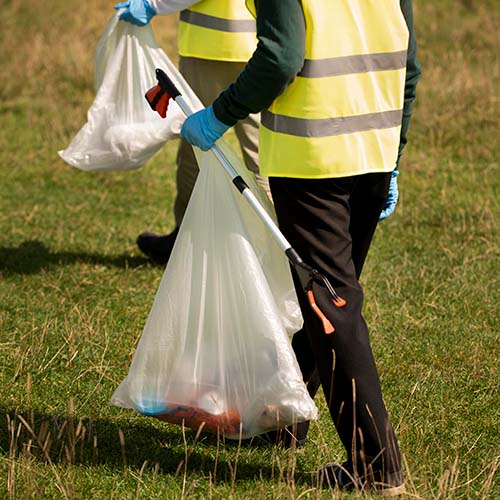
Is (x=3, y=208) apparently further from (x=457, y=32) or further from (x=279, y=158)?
(x=457, y=32)

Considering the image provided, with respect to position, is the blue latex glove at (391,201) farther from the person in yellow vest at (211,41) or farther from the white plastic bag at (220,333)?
the person in yellow vest at (211,41)

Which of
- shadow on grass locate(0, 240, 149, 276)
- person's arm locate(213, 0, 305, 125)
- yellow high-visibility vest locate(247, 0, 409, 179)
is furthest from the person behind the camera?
shadow on grass locate(0, 240, 149, 276)

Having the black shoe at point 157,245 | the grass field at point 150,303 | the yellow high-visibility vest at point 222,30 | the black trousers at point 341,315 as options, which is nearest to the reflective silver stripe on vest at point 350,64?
the black trousers at point 341,315

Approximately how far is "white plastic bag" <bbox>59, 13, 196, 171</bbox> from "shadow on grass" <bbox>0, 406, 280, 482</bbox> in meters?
1.42

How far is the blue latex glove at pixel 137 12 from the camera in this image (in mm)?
4832

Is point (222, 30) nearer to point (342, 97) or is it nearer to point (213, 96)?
point (213, 96)

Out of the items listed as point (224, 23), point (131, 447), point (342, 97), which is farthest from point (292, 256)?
point (224, 23)

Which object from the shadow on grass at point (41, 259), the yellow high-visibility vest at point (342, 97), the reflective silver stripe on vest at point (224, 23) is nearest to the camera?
the yellow high-visibility vest at point (342, 97)

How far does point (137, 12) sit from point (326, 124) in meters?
2.04

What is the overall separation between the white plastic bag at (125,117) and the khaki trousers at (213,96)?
0.15 m

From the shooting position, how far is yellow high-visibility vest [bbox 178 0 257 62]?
183 inches

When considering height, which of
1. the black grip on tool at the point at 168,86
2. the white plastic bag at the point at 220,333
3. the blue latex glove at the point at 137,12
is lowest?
the white plastic bag at the point at 220,333

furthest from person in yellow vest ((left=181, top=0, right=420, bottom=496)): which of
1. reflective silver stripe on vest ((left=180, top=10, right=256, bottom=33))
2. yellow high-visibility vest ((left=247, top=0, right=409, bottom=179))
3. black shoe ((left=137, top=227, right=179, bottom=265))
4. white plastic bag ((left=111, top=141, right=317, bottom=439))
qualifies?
black shoe ((left=137, top=227, right=179, bottom=265))

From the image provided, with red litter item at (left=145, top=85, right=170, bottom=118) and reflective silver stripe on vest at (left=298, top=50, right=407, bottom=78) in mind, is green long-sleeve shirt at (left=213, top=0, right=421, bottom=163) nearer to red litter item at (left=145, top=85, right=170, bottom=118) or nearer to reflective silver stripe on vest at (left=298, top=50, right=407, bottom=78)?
reflective silver stripe on vest at (left=298, top=50, right=407, bottom=78)
